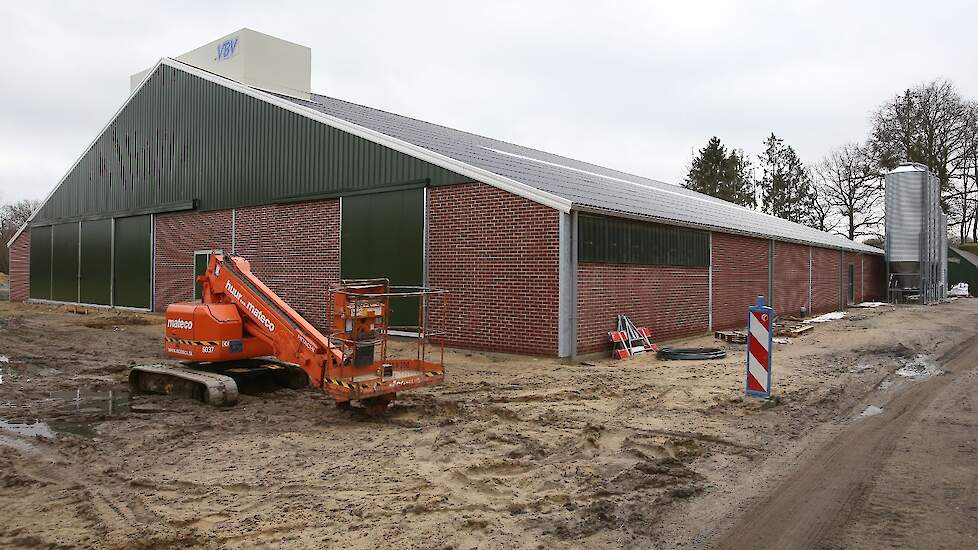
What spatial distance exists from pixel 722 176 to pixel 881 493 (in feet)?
177

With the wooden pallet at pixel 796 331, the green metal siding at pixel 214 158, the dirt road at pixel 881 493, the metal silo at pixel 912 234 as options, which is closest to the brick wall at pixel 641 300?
the wooden pallet at pixel 796 331

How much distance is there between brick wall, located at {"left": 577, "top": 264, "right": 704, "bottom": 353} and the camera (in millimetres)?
12406

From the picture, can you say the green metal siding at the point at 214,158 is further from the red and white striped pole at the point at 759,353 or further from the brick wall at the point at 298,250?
the red and white striped pole at the point at 759,353

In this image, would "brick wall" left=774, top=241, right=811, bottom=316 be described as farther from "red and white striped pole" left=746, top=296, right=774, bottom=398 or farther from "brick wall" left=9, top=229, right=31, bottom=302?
"brick wall" left=9, top=229, right=31, bottom=302

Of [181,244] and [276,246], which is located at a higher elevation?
[181,244]

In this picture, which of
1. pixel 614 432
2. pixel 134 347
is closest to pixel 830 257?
pixel 614 432

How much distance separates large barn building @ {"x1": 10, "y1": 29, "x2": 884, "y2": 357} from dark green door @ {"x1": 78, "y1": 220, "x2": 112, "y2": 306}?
9cm

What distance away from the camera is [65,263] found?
26.3 meters

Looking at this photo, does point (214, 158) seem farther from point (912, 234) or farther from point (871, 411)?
point (912, 234)

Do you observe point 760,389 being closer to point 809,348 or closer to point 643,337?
point 643,337

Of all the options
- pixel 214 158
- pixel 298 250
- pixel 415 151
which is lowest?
pixel 298 250

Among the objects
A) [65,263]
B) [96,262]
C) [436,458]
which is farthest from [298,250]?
[65,263]

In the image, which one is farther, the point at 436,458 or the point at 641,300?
the point at 641,300

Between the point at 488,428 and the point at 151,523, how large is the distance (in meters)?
3.57
